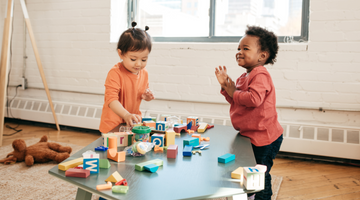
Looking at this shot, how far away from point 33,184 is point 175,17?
1918 mm

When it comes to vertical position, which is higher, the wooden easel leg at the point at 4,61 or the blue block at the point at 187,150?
the wooden easel leg at the point at 4,61

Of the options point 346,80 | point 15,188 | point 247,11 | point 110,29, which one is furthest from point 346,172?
point 110,29

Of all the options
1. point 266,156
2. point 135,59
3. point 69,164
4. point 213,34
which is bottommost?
point 266,156

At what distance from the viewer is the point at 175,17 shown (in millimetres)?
2822

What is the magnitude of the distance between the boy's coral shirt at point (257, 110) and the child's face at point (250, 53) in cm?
8

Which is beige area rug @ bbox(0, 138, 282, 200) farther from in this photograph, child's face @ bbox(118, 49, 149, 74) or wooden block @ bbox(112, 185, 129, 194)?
wooden block @ bbox(112, 185, 129, 194)

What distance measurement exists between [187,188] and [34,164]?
5.78ft

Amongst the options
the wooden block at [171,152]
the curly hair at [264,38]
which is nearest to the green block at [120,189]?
the wooden block at [171,152]

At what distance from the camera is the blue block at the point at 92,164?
2.59 feet

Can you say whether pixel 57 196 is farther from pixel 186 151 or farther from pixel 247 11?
pixel 247 11

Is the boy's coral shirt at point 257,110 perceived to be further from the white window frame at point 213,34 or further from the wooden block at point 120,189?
the white window frame at point 213,34

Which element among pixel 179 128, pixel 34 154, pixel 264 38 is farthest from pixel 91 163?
pixel 34 154

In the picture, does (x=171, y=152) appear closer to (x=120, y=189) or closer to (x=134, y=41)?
(x=120, y=189)

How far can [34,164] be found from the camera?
2.08 meters
